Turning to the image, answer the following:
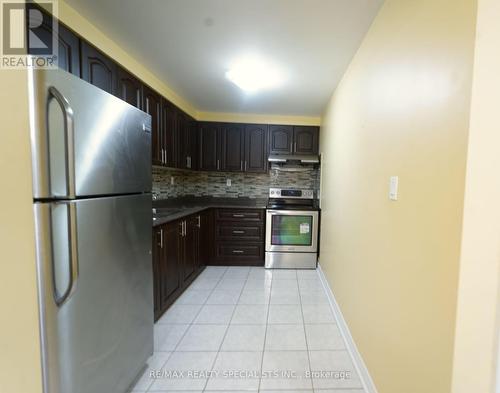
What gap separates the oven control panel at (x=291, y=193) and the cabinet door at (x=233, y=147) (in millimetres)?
685

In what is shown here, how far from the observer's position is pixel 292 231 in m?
3.50

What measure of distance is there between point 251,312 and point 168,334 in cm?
77

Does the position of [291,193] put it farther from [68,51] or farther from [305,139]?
[68,51]

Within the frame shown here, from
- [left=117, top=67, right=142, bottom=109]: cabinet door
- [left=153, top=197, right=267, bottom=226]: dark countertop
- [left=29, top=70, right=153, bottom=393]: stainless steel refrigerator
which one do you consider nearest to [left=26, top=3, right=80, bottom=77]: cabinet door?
[left=117, top=67, right=142, bottom=109]: cabinet door

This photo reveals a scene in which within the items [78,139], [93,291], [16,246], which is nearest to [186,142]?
[78,139]

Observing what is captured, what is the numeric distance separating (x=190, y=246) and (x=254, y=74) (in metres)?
2.06

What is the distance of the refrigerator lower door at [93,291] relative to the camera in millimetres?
881

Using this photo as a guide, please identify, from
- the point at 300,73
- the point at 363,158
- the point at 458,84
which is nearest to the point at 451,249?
the point at 458,84

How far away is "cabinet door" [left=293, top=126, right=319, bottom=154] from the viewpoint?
3.90 metres

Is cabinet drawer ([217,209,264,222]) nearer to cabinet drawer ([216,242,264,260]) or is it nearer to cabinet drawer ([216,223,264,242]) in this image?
cabinet drawer ([216,223,264,242])

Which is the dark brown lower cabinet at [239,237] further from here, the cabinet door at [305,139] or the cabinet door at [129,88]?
the cabinet door at [129,88]

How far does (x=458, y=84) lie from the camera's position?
0.78m

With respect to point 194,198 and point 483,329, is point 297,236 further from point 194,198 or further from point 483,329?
point 483,329

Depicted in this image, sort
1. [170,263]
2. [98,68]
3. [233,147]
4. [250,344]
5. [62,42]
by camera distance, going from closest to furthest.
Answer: [62,42] < [98,68] < [250,344] < [170,263] < [233,147]
